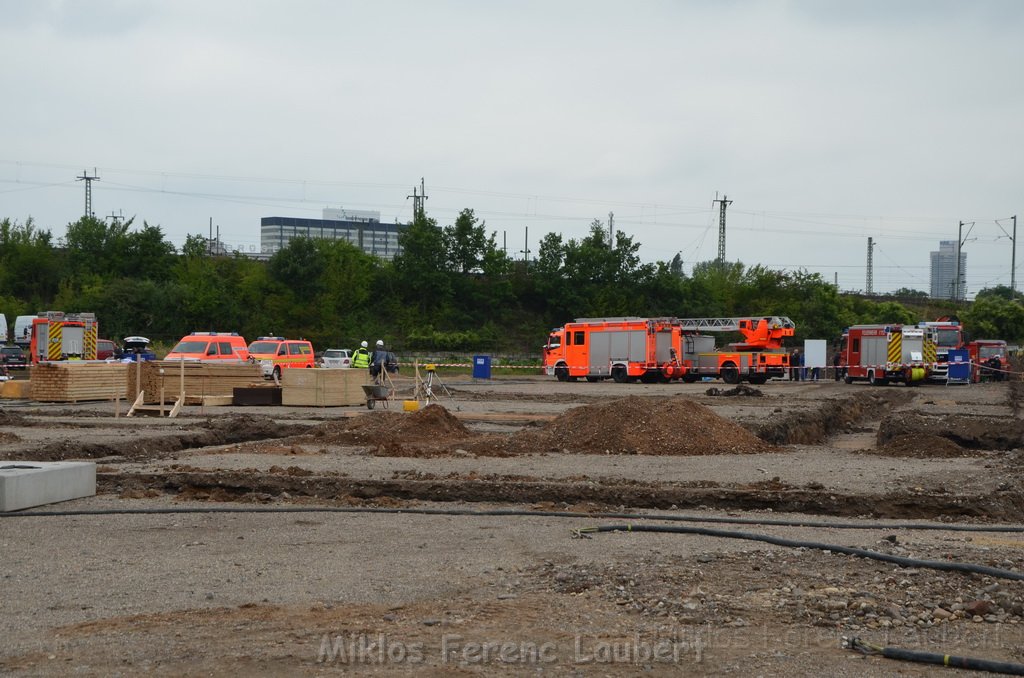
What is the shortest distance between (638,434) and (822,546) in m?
9.38

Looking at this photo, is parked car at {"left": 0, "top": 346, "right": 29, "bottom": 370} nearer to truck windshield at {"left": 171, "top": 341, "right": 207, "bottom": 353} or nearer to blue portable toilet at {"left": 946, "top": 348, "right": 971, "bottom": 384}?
truck windshield at {"left": 171, "top": 341, "right": 207, "bottom": 353}

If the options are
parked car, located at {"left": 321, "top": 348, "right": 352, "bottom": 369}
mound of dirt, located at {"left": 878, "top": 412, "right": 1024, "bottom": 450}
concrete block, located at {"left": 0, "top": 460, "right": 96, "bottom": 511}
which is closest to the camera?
concrete block, located at {"left": 0, "top": 460, "right": 96, "bottom": 511}

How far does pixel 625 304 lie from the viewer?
250 feet

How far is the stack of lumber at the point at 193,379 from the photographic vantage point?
87.5 feet

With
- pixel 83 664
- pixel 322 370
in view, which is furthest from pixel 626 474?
pixel 322 370

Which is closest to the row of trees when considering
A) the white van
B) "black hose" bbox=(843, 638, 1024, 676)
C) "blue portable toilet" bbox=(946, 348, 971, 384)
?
the white van

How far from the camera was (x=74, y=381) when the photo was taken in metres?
30.5

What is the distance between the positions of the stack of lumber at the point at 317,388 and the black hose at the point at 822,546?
64.8ft

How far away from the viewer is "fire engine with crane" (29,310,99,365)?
42.7 meters

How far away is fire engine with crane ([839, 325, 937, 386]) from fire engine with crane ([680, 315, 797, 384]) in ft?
12.6

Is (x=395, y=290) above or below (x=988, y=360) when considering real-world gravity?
above

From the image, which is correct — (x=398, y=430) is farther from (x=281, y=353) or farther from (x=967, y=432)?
(x=281, y=353)

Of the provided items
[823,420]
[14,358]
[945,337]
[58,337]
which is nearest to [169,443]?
[823,420]

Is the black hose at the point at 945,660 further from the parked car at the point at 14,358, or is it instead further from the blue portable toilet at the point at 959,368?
the blue portable toilet at the point at 959,368
